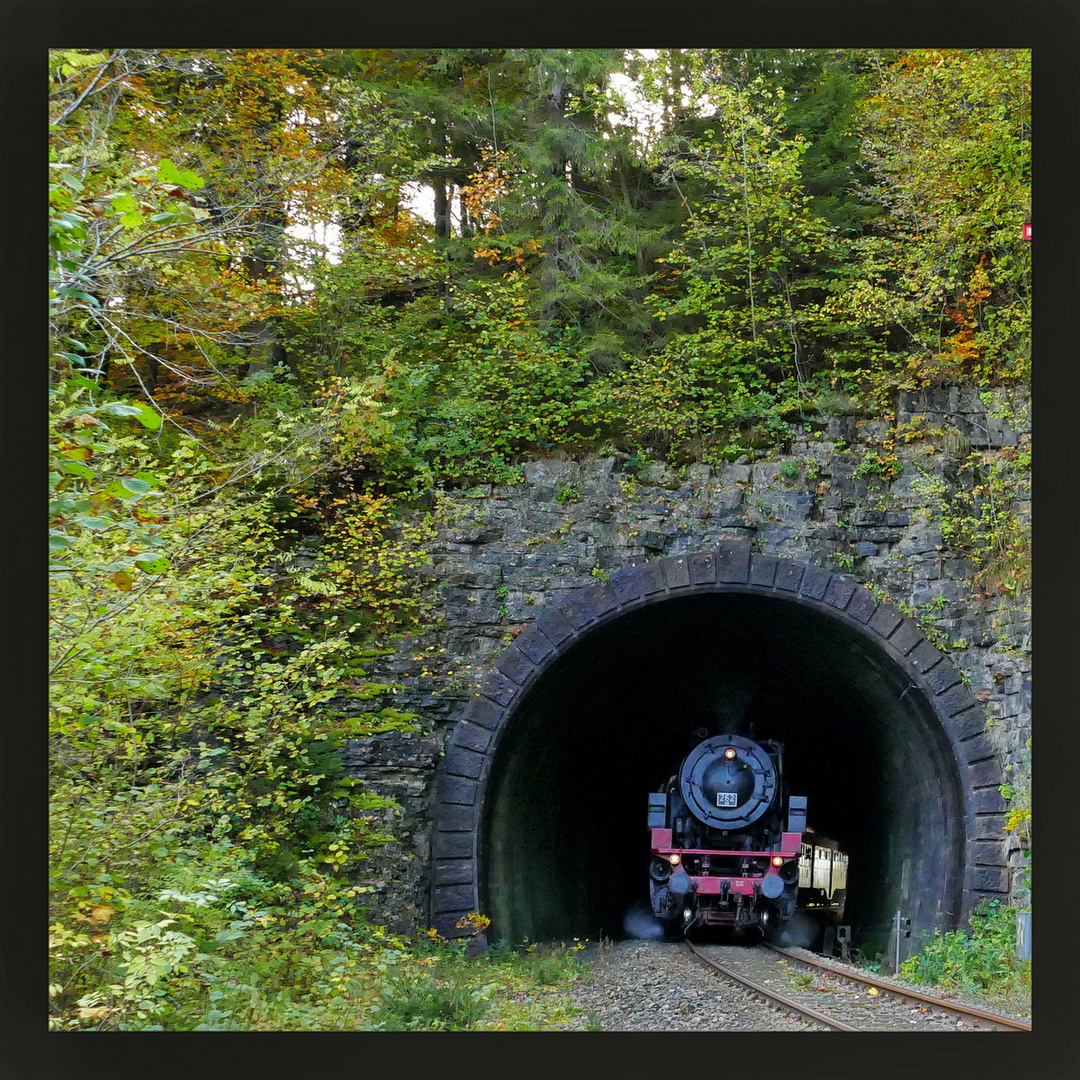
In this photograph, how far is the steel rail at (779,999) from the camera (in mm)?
8258

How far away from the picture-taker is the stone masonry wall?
11.5 meters

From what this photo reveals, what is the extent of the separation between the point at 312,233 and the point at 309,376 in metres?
1.71

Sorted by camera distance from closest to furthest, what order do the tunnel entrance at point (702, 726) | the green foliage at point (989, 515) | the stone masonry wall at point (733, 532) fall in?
the tunnel entrance at point (702, 726) < the green foliage at point (989, 515) < the stone masonry wall at point (733, 532)

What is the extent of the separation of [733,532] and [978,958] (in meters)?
5.35

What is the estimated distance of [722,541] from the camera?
12102 millimetres

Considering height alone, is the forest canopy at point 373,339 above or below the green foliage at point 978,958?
above

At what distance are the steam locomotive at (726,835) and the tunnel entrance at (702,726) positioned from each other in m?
0.96

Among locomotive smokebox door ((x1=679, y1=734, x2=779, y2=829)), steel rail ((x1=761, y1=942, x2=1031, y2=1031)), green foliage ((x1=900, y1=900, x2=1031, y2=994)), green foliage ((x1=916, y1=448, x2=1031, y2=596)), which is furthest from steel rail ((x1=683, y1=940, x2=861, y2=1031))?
green foliage ((x1=916, y1=448, x2=1031, y2=596))

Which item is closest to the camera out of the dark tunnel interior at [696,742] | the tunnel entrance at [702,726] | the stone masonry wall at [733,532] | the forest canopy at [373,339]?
the forest canopy at [373,339]

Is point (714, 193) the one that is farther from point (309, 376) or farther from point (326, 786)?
point (326, 786)

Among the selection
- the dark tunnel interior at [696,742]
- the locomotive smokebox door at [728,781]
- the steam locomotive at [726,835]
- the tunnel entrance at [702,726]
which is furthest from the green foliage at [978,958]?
the locomotive smokebox door at [728,781]

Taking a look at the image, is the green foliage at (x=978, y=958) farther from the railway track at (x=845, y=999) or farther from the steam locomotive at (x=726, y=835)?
the steam locomotive at (x=726, y=835)
